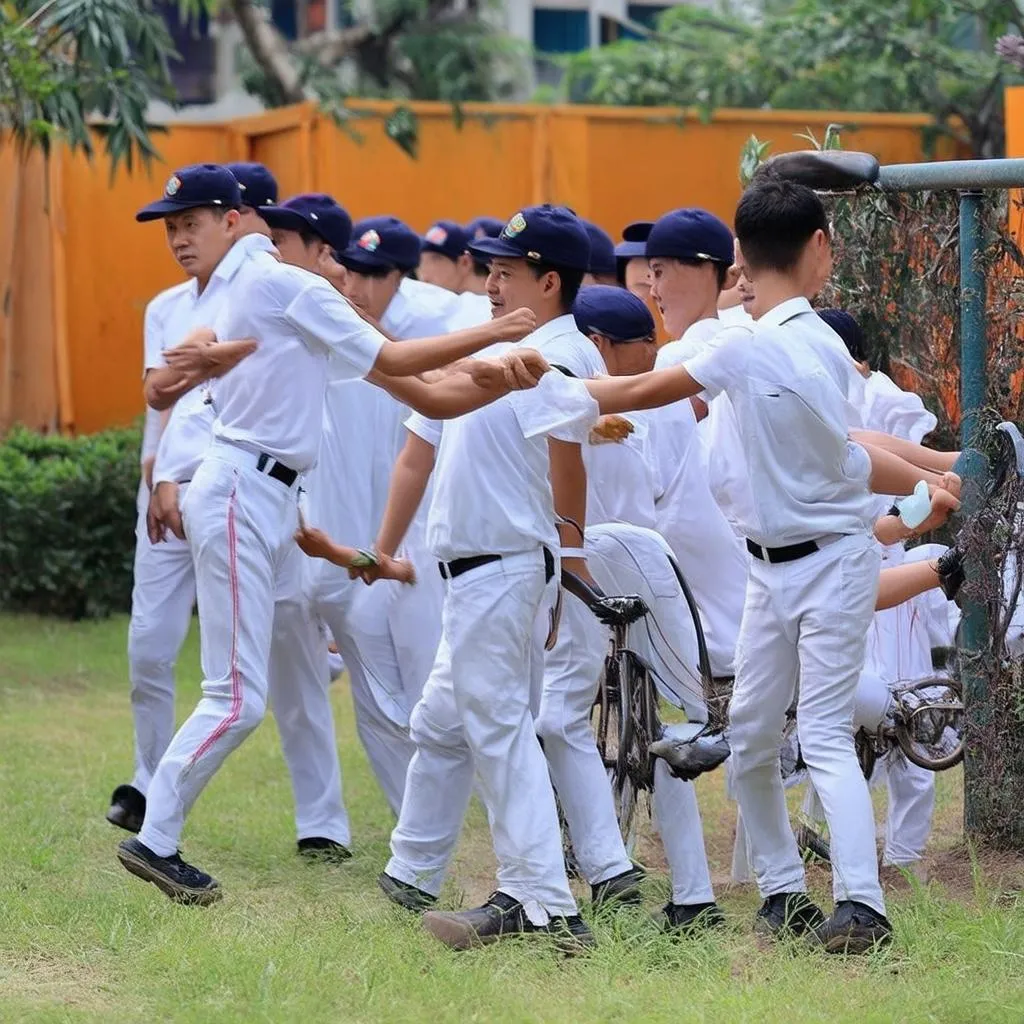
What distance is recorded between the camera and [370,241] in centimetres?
750

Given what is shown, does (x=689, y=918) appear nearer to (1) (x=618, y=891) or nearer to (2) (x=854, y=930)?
(1) (x=618, y=891)

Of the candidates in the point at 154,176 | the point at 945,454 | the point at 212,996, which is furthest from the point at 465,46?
the point at 212,996

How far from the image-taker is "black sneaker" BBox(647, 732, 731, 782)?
5.61 metres

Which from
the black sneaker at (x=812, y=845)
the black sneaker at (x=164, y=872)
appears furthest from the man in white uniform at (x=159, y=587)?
the black sneaker at (x=812, y=845)

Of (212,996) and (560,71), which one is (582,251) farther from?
(560,71)

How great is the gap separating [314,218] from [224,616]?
1.73 m

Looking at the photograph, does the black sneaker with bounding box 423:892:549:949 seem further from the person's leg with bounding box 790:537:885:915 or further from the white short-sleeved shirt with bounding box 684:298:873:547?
the white short-sleeved shirt with bounding box 684:298:873:547

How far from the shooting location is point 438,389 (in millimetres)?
5254

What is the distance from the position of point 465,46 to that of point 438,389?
1331 cm

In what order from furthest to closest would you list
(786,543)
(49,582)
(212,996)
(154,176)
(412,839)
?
(154,176), (49,582), (412,839), (786,543), (212,996)

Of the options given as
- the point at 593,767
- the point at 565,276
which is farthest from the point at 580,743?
the point at 565,276

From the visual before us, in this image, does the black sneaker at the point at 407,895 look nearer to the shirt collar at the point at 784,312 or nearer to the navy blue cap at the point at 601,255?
the shirt collar at the point at 784,312

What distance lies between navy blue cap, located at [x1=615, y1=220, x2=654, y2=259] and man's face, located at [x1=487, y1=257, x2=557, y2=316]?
213 cm

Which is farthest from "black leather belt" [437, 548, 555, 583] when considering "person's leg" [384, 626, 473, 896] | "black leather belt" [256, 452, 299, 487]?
"black leather belt" [256, 452, 299, 487]
